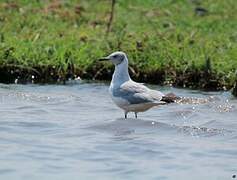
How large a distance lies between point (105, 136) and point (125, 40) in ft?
13.3

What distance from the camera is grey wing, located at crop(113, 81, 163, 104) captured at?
1002cm

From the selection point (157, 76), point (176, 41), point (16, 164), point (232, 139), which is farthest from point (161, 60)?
point (16, 164)

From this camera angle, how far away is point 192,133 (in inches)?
388

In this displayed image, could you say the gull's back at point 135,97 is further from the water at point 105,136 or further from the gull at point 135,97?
the water at point 105,136

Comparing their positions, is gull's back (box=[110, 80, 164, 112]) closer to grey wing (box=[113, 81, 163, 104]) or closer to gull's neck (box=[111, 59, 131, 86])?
grey wing (box=[113, 81, 163, 104])

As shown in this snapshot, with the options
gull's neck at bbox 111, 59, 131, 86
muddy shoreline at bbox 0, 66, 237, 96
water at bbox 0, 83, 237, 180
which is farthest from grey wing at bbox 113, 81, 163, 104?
muddy shoreline at bbox 0, 66, 237, 96

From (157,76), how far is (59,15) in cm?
371

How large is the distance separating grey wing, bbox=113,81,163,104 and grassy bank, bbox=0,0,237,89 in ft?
7.97

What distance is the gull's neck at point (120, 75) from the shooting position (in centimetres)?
1041

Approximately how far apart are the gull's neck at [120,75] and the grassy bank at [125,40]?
203 cm

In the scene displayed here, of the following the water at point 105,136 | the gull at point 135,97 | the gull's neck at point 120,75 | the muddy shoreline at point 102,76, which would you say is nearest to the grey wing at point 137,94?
the gull at point 135,97

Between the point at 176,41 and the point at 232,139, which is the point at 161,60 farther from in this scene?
the point at 232,139

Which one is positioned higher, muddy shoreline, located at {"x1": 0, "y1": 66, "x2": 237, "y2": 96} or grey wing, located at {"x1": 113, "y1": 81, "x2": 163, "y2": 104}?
muddy shoreline, located at {"x1": 0, "y1": 66, "x2": 237, "y2": 96}

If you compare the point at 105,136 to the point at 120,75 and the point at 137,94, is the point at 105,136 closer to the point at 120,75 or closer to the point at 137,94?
the point at 137,94
